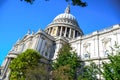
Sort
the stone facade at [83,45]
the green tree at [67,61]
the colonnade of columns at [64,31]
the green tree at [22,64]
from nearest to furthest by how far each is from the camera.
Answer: the green tree at [22,64]
the green tree at [67,61]
the stone facade at [83,45]
the colonnade of columns at [64,31]

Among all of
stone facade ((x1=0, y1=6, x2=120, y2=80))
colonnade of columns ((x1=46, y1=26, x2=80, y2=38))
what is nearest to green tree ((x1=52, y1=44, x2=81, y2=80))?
stone facade ((x1=0, y1=6, x2=120, y2=80))

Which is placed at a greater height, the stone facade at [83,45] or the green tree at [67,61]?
the stone facade at [83,45]

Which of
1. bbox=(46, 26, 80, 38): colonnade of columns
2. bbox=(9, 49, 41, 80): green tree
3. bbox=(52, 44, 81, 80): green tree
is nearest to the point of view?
bbox=(9, 49, 41, 80): green tree

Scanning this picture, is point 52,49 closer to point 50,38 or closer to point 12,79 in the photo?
point 50,38

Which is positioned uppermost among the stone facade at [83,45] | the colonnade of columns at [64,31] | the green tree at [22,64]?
the colonnade of columns at [64,31]

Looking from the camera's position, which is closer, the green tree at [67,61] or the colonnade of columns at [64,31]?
the green tree at [67,61]

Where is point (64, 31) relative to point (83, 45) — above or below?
above

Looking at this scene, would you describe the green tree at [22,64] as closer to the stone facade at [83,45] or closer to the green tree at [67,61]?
the green tree at [67,61]

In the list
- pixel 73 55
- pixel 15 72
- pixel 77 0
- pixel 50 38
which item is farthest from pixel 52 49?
pixel 77 0

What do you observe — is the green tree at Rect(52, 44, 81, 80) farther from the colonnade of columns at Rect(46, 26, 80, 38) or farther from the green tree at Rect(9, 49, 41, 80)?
the colonnade of columns at Rect(46, 26, 80, 38)

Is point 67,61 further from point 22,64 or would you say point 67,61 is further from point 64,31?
point 64,31

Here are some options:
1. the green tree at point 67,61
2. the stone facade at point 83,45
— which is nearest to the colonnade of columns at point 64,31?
the stone facade at point 83,45

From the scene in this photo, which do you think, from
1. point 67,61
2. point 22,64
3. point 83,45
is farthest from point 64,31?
point 22,64

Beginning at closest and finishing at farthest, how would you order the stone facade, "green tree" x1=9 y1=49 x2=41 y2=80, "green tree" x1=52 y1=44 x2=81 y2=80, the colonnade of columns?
1. "green tree" x1=9 y1=49 x2=41 y2=80
2. "green tree" x1=52 y1=44 x2=81 y2=80
3. the stone facade
4. the colonnade of columns
